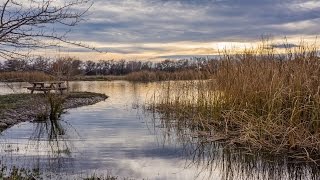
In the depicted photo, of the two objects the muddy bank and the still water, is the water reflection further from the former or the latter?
the muddy bank

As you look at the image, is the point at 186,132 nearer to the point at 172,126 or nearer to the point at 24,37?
the point at 172,126

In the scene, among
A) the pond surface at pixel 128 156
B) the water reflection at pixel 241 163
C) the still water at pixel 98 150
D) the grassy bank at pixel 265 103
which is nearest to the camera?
Answer: the water reflection at pixel 241 163

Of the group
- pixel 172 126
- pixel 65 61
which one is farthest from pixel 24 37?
pixel 65 61

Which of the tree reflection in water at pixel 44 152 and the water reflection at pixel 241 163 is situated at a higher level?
the tree reflection in water at pixel 44 152

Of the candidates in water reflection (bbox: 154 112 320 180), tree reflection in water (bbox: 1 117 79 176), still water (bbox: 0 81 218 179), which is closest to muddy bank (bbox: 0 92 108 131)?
still water (bbox: 0 81 218 179)

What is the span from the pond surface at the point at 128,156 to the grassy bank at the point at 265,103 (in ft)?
2.14

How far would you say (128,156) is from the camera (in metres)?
9.19

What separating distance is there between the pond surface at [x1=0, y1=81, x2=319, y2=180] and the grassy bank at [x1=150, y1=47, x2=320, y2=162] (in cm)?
65

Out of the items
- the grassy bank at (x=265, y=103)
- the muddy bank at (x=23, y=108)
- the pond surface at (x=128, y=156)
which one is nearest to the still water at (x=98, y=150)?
the pond surface at (x=128, y=156)

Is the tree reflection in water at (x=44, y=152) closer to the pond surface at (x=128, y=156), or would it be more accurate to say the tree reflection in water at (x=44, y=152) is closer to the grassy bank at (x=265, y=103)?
the pond surface at (x=128, y=156)

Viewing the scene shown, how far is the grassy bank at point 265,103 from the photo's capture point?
29.6 feet

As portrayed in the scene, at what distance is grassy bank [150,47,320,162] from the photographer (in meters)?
9.03

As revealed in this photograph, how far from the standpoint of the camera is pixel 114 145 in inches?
416

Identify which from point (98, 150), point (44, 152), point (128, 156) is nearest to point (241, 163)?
point (128, 156)
